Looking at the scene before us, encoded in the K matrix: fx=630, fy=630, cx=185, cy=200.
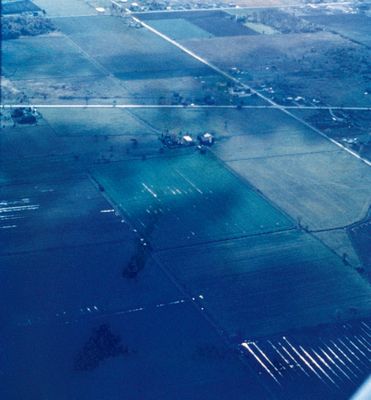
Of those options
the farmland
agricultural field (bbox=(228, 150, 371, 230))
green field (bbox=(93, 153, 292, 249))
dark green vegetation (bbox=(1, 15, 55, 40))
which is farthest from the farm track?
dark green vegetation (bbox=(1, 15, 55, 40))

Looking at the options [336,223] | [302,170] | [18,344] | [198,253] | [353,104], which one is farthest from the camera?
[353,104]

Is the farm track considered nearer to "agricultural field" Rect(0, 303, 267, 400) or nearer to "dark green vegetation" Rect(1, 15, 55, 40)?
"dark green vegetation" Rect(1, 15, 55, 40)

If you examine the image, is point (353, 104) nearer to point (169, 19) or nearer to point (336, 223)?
point (336, 223)

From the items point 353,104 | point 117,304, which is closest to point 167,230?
point 117,304

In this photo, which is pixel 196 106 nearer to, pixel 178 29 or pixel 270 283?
pixel 178 29

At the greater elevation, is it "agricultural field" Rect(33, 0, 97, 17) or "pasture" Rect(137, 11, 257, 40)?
"pasture" Rect(137, 11, 257, 40)
